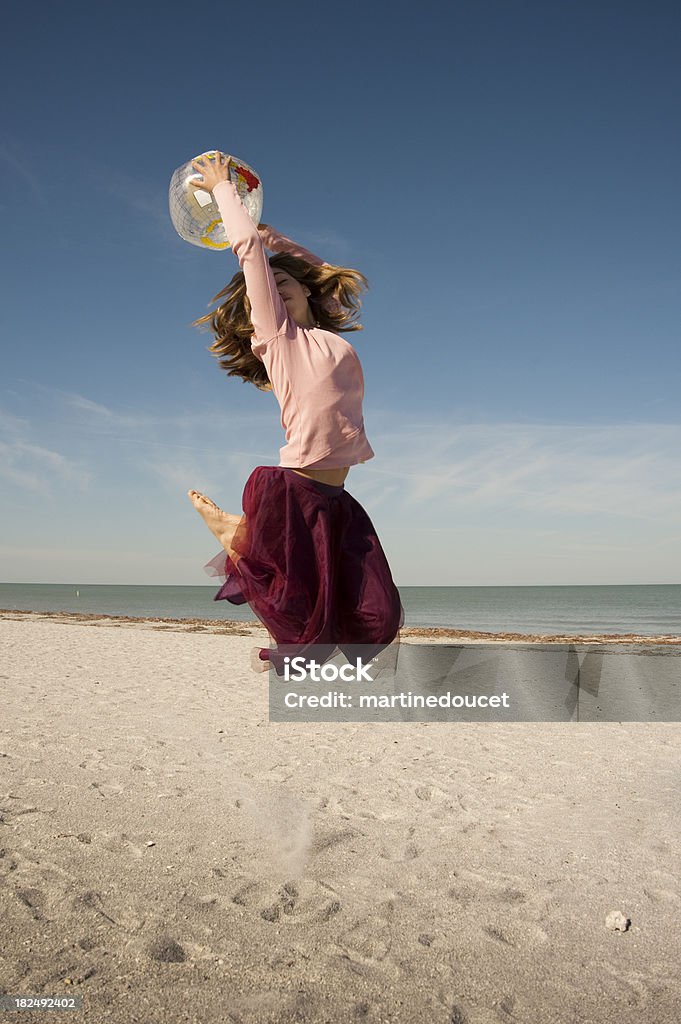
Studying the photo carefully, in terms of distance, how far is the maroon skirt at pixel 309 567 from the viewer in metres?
2.17

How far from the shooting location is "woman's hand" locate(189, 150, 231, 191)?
2.08 m

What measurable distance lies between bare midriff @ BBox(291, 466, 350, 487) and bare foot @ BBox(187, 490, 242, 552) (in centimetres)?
27

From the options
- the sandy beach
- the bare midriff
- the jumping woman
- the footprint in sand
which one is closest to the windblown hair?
the jumping woman

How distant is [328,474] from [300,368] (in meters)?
0.33

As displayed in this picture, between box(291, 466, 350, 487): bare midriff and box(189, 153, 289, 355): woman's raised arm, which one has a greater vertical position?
box(189, 153, 289, 355): woman's raised arm

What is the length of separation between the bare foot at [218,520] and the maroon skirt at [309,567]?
26mm

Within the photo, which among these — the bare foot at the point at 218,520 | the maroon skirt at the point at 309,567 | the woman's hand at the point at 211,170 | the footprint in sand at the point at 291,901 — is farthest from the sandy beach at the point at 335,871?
the woman's hand at the point at 211,170

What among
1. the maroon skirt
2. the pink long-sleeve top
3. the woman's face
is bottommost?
the maroon skirt

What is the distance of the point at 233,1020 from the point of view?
124 inches

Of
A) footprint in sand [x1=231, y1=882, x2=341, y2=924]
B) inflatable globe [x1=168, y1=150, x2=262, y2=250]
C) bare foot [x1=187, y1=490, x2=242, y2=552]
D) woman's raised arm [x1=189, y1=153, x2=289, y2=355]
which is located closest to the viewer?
woman's raised arm [x1=189, y1=153, x2=289, y2=355]

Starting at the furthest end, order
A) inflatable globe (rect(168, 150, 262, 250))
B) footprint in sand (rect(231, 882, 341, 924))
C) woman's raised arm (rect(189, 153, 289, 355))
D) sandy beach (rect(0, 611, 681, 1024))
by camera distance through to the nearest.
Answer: footprint in sand (rect(231, 882, 341, 924)) < sandy beach (rect(0, 611, 681, 1024)) < inflatable globe (rect(168, 150, 262, 250)) < woman's raised arm (rect(189, 153, 289, 355))

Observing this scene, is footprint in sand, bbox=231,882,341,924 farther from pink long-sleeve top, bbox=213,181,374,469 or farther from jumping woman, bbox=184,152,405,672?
pink long-sleeve top, bbox=213,181,374,469

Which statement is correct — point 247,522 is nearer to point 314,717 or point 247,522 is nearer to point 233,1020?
point 233,1020

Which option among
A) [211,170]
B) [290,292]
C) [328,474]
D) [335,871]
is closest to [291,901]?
[335,871]
